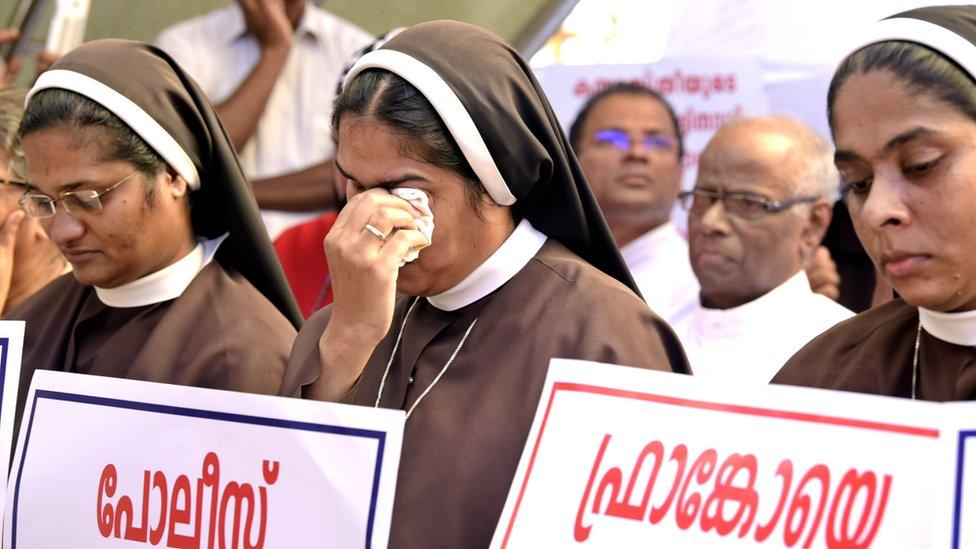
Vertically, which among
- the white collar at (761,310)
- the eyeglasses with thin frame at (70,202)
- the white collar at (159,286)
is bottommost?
the white collar at (159,286)

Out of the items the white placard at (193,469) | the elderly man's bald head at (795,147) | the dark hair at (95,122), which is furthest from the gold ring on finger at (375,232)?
the elderly man's bald head at (795,147)

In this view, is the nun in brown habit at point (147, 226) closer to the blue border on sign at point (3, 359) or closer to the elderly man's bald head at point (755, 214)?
the blue border on sign at point (3, 359)

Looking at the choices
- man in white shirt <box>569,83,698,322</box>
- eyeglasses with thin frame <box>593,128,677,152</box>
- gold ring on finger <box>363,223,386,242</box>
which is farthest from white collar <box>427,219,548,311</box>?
eyeglasses with thin frame <box>593,128,677,152</box>

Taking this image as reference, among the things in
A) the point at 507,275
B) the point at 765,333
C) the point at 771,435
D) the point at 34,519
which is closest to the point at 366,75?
the point at 507,275

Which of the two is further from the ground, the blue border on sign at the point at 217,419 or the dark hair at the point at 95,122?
the dark hair at the point at 95,122

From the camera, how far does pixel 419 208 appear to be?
9.63ft

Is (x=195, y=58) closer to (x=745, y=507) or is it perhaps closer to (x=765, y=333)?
(x=765, y=333)

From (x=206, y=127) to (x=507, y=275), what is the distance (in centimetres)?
118

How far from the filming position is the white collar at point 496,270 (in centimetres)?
308

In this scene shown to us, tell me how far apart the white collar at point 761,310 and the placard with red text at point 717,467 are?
2.79 m

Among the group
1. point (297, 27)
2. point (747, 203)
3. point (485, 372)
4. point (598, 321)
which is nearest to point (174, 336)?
point (485, 372)

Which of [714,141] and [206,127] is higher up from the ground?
[714,141]

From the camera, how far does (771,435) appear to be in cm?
205

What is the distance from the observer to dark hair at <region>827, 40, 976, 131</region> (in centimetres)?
228
